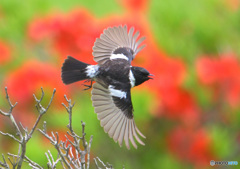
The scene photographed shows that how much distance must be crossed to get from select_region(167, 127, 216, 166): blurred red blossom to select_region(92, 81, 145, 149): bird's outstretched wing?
2115 mm

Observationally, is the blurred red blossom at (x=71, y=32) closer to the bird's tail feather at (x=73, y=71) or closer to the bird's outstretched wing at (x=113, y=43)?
the bird's outstretched wing at (x=113, y=43)

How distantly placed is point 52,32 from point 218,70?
195cm

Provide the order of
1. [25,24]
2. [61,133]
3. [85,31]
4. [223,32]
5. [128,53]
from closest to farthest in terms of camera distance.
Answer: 1. [128,53]
2. [61,133]
3. [85,31]
4. [223,32]
5. [25,24]

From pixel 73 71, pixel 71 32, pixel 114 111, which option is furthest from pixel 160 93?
pixel 73 71

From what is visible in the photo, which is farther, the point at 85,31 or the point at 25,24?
the point at 25,24

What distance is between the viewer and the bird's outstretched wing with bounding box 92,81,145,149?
3.18m

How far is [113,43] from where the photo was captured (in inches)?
143

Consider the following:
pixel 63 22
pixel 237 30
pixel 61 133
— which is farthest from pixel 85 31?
pixel 237 30

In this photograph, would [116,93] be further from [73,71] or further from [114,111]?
[73,71]

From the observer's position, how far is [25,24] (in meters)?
6.84

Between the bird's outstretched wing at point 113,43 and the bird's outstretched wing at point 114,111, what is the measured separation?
32 centimetres

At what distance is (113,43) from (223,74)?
223 cm

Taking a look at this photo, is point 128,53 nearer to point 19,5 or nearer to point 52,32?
point 52,32

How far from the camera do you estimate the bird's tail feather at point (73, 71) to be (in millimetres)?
3124
